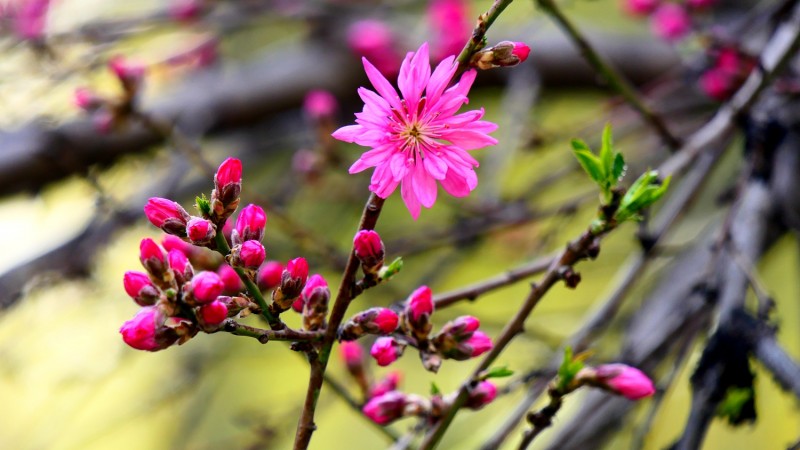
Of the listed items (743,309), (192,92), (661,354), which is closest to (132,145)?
(192,92)

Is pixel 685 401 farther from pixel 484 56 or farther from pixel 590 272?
pixel 484 56

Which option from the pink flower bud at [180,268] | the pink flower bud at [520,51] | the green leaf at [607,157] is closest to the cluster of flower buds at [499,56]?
the pink flower bud at [520,51]

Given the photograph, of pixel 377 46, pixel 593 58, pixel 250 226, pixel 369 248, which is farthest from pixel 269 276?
pixel 377 46

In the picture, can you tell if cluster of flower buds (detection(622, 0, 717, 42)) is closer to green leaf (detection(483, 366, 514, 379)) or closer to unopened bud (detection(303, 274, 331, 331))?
green leaf (detection(483, 366, 514, 379))

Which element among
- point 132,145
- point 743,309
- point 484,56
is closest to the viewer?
point 484,56

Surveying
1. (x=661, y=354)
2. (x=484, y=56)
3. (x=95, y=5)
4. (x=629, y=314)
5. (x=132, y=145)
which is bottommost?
(x=629, y=314)

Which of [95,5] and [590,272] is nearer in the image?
[590,272]

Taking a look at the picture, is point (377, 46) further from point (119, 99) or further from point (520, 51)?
point (520, 51)
